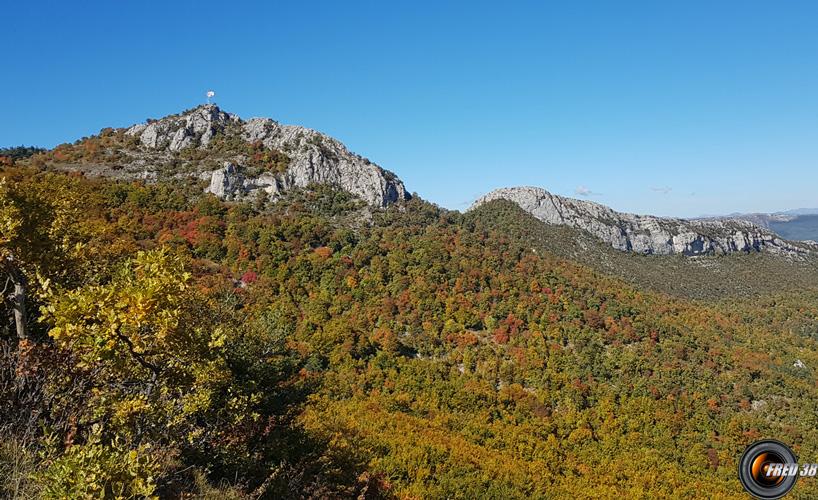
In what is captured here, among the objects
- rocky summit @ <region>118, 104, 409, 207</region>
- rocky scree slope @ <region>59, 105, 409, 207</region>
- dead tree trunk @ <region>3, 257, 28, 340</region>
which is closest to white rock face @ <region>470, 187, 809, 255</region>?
rocky summit @ <region>118, 104, 409, 207</region>

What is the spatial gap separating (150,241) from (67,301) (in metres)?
49.7

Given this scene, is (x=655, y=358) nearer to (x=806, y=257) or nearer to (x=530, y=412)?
(x=530, y=412)

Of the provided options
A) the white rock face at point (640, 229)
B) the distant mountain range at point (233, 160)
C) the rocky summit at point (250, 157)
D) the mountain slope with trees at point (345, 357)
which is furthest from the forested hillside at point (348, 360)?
the white rock face at point (640, 229)

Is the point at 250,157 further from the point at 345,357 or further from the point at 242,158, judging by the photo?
the point at 345,357

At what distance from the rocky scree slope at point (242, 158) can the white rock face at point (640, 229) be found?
43.3 meters

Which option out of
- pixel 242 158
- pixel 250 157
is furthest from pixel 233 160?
pixel 250 157

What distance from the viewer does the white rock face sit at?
112m

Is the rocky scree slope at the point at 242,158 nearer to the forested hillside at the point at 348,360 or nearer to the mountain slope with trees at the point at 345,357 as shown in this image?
the mountain slope with trees at the point at 345,357

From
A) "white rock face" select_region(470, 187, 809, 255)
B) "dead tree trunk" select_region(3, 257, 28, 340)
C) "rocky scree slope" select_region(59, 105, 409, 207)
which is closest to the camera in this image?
"dead tree trunk" select_region(3, 257, 28, 340)

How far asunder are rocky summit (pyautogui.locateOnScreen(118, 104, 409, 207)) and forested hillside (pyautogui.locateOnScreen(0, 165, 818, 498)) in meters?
4.72

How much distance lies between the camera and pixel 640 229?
122 metres

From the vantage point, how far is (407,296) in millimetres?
51719

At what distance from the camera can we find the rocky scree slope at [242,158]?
234 feet

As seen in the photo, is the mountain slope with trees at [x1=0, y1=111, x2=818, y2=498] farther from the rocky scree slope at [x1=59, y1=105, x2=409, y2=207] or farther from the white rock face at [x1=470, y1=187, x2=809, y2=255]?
the white rock face at [x1=470, y1=187, x2=809, y2=255]
